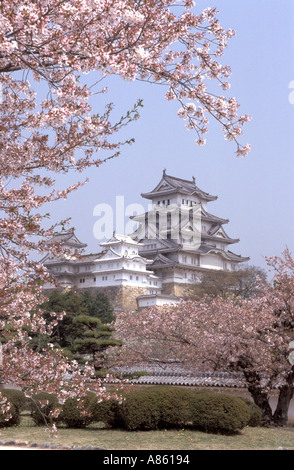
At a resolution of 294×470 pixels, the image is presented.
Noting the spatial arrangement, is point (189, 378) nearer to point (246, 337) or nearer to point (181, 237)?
point (246, 337)

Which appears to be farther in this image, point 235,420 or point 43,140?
point 235,420

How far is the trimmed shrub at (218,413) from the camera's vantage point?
9828 mm

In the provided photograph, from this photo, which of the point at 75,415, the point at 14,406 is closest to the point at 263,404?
the point at 75,415

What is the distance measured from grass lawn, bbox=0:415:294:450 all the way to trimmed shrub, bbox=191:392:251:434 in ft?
0.69

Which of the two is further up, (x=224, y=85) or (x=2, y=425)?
(x=224, y=85)

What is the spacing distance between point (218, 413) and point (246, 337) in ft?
5.74

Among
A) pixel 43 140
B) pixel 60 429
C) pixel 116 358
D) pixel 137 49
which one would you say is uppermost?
pixel 137 49

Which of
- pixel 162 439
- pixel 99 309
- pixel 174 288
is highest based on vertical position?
pixel 174 288

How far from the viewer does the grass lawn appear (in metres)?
8.55

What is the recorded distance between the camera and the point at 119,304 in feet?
120

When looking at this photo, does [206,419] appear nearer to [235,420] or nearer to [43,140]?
[235,420]

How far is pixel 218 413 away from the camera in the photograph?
32.4 ft

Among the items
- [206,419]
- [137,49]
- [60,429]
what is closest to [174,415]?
[206,419]

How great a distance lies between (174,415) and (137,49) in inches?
302
